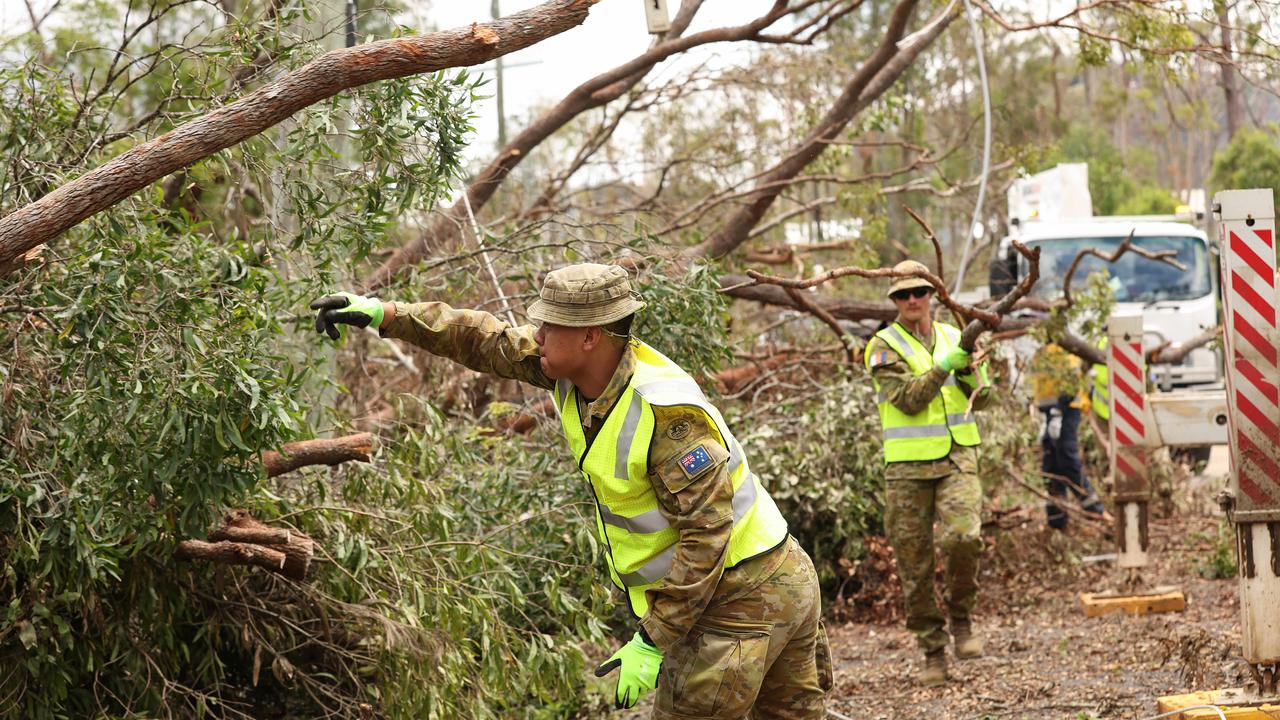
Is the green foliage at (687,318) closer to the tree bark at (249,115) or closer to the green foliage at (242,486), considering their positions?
the green foliage at (242,486)

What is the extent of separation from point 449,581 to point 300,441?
0.75m

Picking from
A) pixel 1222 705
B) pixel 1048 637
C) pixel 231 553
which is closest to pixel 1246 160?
pixel 1048 637

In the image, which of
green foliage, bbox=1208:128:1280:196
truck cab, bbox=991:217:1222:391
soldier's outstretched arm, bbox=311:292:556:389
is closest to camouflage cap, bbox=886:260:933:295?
soldier's outstretched arm, bbox=311:292:556:389

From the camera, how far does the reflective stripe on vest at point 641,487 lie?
3.24m

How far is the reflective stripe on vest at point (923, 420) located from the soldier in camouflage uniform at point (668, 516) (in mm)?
2591

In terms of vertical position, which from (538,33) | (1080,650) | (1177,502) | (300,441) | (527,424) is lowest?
(1177,502)

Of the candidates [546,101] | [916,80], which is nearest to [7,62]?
[546,101]

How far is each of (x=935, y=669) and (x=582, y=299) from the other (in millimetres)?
3378

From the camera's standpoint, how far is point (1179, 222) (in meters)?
14.6

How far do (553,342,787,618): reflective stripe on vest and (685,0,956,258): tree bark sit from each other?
486cm

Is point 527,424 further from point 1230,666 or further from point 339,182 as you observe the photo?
point 1230,666

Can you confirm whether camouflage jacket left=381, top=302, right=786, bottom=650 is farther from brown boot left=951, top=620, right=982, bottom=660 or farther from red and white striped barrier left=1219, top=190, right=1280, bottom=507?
brown boot left=951, top=620, right=982, bottom=660

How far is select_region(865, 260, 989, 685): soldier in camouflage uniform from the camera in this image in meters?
5.95

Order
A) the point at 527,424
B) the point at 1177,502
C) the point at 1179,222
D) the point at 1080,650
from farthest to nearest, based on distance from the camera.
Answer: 1. the point at 1179,222
2. the point at 1177,502
3. the point at 527,424
4. the point at 1080,650
